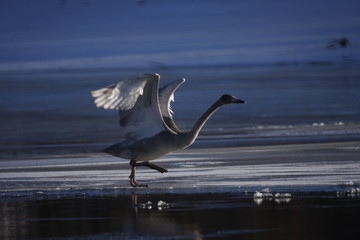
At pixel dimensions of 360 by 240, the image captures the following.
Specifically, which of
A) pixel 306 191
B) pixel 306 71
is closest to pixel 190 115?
pixel 306 191

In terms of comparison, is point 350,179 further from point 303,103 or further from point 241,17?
point 241,17

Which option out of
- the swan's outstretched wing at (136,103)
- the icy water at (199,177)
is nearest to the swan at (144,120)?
the swan's outstretched wing at (136,103)

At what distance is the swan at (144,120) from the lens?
13.7 meters

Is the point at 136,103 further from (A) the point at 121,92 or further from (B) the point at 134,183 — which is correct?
(B) the point at 134,183

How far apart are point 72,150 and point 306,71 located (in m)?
30.3

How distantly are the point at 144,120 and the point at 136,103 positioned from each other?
0.30 metres

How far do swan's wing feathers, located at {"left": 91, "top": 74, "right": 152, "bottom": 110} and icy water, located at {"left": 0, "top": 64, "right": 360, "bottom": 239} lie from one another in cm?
102

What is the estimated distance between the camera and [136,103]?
14180 millimetres

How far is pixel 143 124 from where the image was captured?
47.3 ft

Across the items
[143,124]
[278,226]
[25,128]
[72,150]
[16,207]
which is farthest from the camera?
[25,128]

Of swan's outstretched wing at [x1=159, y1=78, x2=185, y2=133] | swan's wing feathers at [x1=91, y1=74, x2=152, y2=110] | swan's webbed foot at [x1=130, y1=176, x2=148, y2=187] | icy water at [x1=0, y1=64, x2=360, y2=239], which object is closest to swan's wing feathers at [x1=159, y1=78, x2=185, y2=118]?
swan's outstretched wing at [x1=159, y1=78, x2=185, y2=133]

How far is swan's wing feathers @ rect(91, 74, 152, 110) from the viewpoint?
13.6 metres

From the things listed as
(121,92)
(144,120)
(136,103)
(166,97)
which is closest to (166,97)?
(166,97)

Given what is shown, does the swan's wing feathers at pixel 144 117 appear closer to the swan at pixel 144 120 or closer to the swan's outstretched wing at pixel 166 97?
the swan at pixel 144 120
